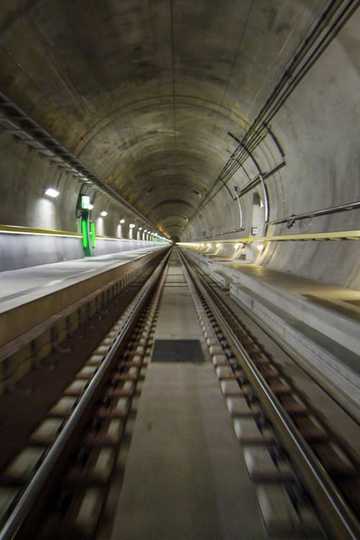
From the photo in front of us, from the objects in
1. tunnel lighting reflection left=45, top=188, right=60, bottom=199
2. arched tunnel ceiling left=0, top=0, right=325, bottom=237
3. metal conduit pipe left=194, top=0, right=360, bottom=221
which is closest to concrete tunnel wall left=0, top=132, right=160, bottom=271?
tunnel lighting reflection left=45, top=188, right=60, bottom=199

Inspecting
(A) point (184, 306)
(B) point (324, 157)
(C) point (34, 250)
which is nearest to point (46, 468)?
(A) point (184, 306)

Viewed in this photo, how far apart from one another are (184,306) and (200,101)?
6899 millimetres

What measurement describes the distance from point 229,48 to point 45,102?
4.81 metres

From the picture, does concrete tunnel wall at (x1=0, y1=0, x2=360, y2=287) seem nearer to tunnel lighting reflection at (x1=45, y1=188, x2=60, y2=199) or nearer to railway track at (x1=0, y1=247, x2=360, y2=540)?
tunnel lighting reflection at (x1=45, y1=188, x2=60, y2=199)

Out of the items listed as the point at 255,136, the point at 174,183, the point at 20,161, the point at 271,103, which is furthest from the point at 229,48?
the point at 174,183

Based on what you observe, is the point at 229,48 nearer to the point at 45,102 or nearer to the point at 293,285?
the point at 45,102

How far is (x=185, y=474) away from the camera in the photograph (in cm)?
234

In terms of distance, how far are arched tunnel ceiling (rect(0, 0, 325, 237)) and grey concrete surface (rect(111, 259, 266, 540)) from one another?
6562 millimetres

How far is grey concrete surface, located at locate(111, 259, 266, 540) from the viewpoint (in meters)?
1.88

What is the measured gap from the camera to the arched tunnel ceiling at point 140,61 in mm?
5570

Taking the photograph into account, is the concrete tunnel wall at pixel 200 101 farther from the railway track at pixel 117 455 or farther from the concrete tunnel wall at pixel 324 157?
the railway track at pixel 117 455

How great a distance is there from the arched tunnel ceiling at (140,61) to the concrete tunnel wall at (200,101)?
0.03 m

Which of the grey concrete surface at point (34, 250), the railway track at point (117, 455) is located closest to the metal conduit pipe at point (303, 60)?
the railway track at point (117, 455)

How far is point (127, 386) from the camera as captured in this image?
3.70 meters
